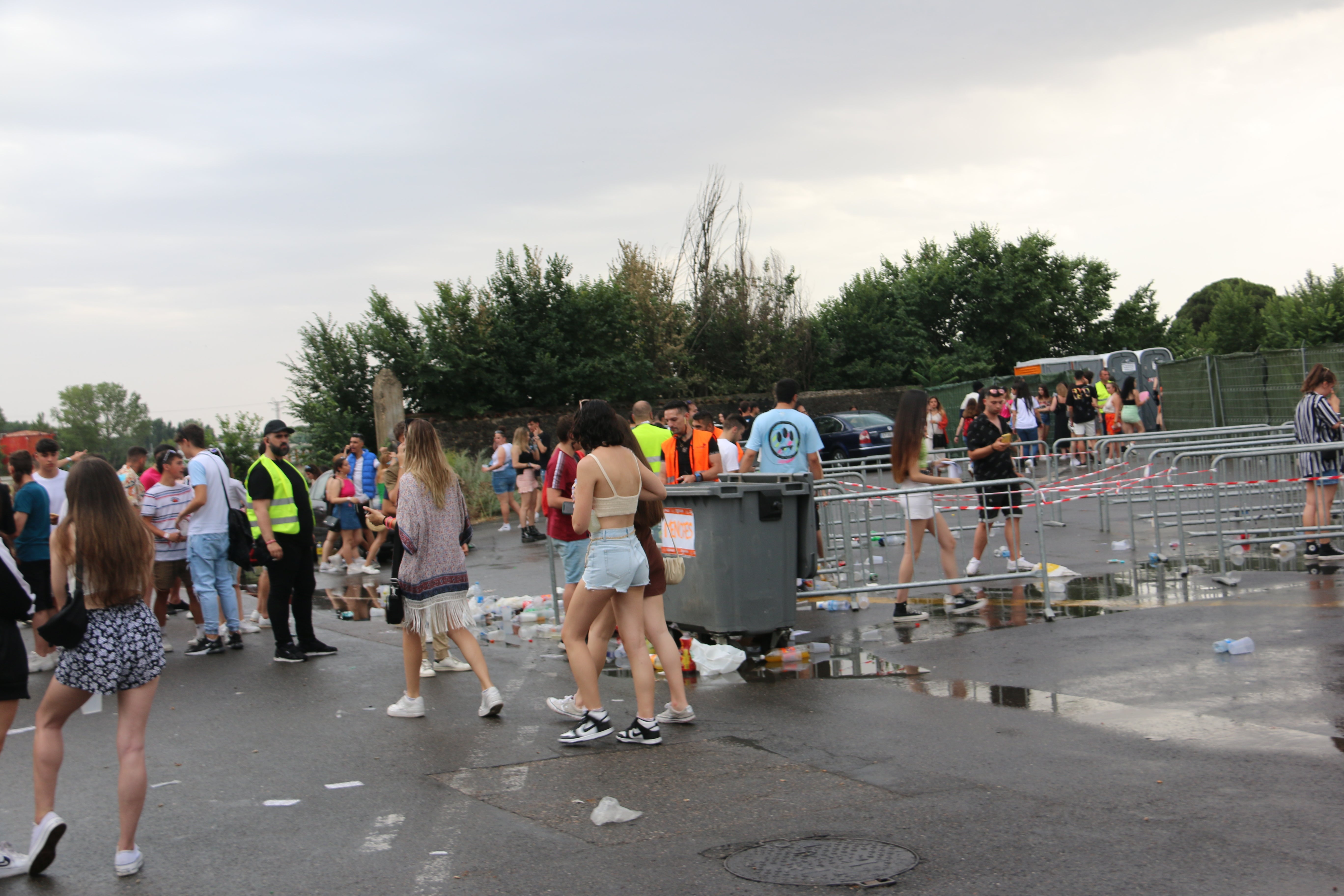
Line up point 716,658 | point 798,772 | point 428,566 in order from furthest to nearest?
point 716,658, point 428,566, point 798,772

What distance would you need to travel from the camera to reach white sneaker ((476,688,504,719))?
689cm

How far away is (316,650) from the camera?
30.6 ft

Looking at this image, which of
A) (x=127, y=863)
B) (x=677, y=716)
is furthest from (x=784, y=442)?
(x=127, y=863)

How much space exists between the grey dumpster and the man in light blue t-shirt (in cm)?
157

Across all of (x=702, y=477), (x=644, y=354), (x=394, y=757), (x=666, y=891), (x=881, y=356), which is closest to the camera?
(x=666, y=891)

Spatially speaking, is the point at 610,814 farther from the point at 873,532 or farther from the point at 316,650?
the point at 873,532

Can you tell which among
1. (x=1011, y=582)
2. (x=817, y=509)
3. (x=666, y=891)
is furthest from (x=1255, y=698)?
(x=817, y=509)

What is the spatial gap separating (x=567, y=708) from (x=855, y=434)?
2372cm

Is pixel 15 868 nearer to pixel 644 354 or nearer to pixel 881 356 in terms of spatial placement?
pixel 644 354

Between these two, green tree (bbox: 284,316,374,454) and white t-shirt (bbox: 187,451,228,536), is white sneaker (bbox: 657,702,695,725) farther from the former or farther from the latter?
green tree (bbox: 284,316,374,454)

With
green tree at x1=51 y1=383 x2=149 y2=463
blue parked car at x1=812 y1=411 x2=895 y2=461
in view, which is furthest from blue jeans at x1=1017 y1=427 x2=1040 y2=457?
green tree at x1=51 y1=383 x2=149 y2=463

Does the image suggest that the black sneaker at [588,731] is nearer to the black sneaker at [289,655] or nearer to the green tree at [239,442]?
the black sneaker at [289,655]

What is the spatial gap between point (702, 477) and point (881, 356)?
35.1 meters

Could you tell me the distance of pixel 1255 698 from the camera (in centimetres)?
621
